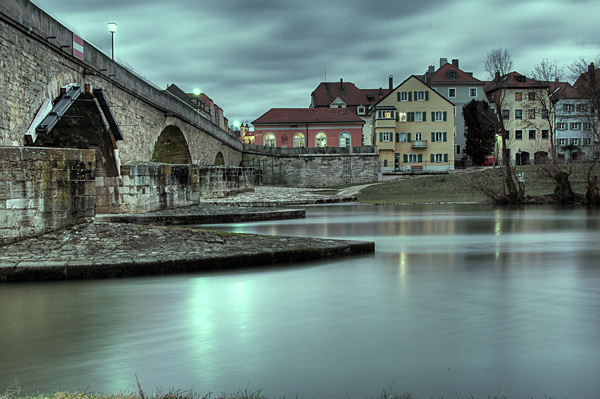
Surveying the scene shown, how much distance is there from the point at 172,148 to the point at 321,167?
107 ft

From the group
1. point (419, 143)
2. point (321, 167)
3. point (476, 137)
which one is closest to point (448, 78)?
point (476, 137)

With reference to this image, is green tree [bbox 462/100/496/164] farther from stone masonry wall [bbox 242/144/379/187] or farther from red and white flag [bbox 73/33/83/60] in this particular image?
red and white flag [bbox 73/33/83/60]

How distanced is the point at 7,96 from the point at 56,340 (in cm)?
977

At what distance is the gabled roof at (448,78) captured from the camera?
278ft

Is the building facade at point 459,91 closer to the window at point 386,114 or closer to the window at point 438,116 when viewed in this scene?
the window at point 438,116

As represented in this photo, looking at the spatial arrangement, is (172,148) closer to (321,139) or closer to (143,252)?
(143,252)

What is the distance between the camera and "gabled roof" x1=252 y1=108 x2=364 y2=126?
80188 millimetres

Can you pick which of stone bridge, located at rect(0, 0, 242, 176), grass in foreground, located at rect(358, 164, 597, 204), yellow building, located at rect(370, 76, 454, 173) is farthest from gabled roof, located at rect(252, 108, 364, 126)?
stone bridge, located at rect(0, 0, 242, 176)

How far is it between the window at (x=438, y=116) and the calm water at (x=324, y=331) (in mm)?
67977

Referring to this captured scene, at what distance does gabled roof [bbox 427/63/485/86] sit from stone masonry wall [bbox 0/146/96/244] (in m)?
78.2

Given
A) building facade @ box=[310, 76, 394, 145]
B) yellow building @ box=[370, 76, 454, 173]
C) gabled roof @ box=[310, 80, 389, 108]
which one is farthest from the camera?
gabled roof @ box=[310, 80, 389, 108]

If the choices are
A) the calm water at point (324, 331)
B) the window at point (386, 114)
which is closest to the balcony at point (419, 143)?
the window at point (386, 114)

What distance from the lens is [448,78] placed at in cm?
8575

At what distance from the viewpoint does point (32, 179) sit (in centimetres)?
1043
